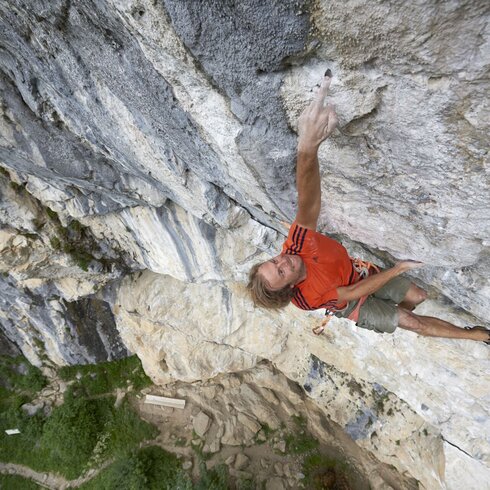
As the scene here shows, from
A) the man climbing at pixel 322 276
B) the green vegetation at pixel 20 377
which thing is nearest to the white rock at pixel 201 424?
the green vegetation at pixel 20 377

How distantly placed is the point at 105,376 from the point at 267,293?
10.2 metres

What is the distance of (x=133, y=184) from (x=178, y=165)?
59.1 inches

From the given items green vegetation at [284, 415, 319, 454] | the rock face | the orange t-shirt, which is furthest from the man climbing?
green vegetation at [284, 415, 319, 454]

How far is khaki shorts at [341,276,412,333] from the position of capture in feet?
11.5

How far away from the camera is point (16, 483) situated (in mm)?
10500

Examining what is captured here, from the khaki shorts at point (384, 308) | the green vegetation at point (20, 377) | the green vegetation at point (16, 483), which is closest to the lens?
the khaki shorts at point (384, 308)

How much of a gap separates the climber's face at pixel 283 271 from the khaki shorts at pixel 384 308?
3.10 ft

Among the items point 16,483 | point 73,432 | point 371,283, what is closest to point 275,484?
point 73,432

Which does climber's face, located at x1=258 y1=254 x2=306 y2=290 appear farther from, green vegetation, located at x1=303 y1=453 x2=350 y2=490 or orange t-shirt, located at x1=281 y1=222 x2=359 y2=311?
green vegetation, located at x1=303 y1=453 x2=350 y2=490

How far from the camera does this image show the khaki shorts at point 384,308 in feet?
11.5

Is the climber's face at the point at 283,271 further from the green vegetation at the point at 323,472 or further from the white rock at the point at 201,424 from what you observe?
the white rock at the point at 201,424

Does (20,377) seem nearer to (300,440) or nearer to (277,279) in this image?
(300,440)

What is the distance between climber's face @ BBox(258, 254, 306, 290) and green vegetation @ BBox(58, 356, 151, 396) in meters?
9.58

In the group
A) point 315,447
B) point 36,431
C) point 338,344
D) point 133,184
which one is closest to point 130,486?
point 36,431
